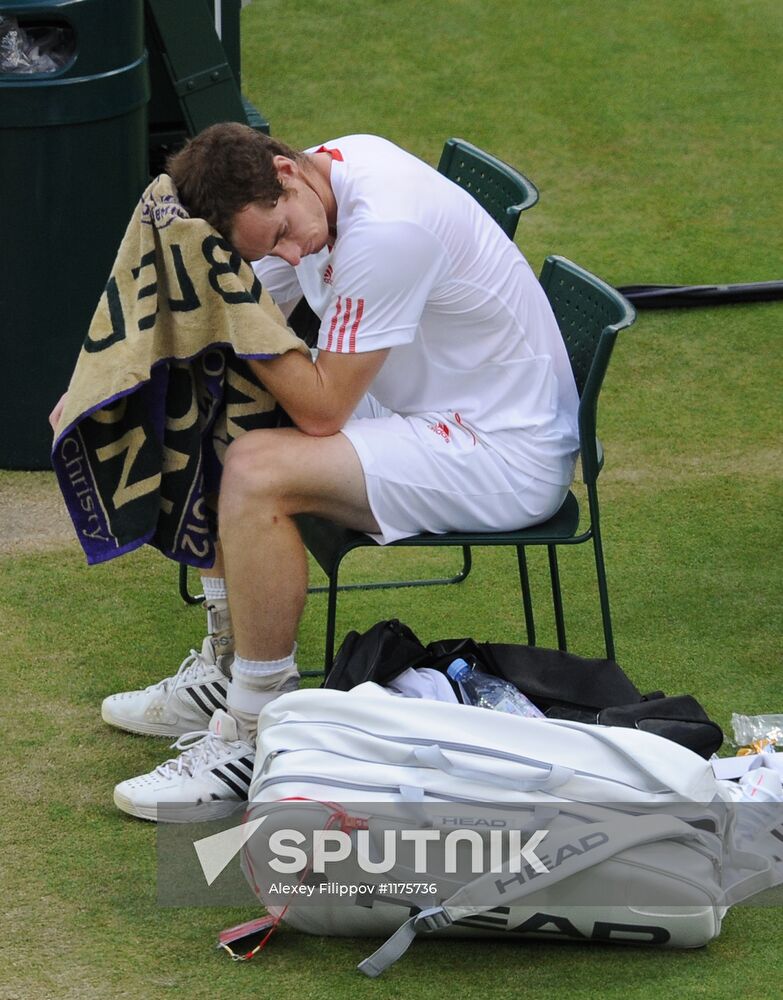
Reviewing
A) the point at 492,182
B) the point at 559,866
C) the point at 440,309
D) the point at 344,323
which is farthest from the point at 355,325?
the point at 559,866

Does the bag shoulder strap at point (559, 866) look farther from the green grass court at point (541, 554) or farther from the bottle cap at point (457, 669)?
the bottle cap at point (457, 669)

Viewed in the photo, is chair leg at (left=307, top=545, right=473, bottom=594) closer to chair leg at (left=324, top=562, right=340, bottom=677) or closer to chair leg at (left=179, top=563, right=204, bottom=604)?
chair leg at (left=179, top=563, right=204, bottom=604)

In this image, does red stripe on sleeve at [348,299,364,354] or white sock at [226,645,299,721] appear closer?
red stripe on sleeve at [348,299,364,354]

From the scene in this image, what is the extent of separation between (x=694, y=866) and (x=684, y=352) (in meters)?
2.73

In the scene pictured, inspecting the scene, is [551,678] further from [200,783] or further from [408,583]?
[408,583]

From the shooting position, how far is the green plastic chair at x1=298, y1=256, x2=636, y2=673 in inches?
97.3

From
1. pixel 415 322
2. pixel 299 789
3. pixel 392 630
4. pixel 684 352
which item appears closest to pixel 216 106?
pixel 684 352

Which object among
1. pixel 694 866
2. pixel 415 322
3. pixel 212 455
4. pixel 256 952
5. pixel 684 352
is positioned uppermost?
pixel 415 322

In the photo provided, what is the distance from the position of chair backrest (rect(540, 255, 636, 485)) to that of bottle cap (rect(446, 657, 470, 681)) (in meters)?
0.38

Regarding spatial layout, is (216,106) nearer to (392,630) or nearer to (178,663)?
(178,663)

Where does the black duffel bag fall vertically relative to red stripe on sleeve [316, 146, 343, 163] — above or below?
below

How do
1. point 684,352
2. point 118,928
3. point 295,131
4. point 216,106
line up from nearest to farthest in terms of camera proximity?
point 118,928, point 216,106, point 684,352, point 295,131

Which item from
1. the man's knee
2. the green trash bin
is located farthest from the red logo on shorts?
the green trash bin

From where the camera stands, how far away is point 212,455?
2.62 meters
